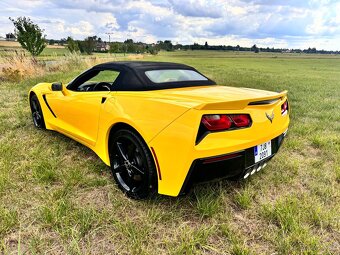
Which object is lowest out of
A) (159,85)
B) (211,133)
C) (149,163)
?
(149,163)

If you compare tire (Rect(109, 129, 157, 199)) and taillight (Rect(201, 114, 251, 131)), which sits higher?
taillight (Rect(201, 114, 251, 131))

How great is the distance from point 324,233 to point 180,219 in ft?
3.74

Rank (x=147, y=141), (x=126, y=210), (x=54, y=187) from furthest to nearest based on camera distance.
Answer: (x=54, y=187)
(x=126, y=210)
(x=147, y=141)

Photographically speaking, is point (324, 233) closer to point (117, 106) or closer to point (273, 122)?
point (273, 122)

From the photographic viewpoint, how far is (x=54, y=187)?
108 inches

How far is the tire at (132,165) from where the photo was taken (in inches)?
89.3

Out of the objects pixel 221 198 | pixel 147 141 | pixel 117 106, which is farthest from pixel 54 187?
pixel 221 198

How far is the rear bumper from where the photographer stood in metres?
1.99

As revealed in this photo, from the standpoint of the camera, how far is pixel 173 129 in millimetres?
2037

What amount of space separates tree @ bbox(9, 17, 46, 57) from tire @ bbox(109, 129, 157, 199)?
18684mm

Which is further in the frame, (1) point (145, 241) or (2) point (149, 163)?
(2) point (149, 163)

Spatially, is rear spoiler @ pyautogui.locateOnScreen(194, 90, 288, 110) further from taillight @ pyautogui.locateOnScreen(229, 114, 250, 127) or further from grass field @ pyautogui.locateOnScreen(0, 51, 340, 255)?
grass field @ pyautogui.locateOnScreen(0, 51, 340, 255)

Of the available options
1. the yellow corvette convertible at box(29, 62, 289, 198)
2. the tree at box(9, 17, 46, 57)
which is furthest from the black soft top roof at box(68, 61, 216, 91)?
the tree at box(9, 17, 46, 57)

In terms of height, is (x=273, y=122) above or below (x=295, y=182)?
above
